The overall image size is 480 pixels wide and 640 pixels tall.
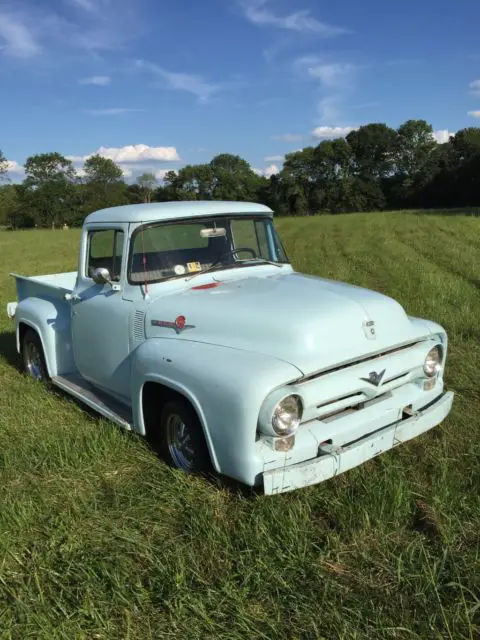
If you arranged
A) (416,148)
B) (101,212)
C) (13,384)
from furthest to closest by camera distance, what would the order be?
(416,148) → (13,384) → (101,212)

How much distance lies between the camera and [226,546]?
2.87 metres

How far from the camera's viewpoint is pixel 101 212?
15.4 feet

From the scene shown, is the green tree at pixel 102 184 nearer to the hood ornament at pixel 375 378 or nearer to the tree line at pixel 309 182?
the tree line at pixel 309 182

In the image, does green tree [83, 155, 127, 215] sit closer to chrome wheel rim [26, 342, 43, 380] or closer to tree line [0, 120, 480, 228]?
tree line [0, 120, 480, 228]

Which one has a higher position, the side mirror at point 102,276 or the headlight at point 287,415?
the side mirror at point 102,276

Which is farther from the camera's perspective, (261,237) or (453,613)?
(261,237)

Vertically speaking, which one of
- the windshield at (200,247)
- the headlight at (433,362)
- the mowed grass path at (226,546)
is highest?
the windshield at (200,247)

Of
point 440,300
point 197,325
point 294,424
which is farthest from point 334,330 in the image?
point 440,300

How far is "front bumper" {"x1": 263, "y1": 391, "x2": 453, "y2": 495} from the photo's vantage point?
2.87m

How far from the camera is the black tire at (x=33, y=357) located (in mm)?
5680

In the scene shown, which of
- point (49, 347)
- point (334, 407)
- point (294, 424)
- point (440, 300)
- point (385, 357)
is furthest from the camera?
point (440, 300)

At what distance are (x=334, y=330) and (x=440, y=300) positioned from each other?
584cm

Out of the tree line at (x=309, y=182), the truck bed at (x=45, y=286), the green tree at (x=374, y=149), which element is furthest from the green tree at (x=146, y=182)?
the truck bed at (x=45, y=286)

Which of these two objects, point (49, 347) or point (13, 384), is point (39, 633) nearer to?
point (49, 347)
